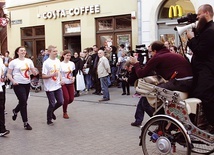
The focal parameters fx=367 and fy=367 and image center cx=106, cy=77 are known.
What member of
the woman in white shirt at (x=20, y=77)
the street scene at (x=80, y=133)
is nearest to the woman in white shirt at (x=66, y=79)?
the street scene at (x=80, y=133)

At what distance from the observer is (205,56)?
4730mm

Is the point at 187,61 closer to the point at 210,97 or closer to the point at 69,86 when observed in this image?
the point at 210,97

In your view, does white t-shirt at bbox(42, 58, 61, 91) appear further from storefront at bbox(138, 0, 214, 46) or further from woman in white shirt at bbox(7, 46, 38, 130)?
storefront at bbox(138, 0, 214, 46)

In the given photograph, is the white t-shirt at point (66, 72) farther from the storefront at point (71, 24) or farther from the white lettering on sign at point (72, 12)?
the white lettering on sign at point (72, 12)

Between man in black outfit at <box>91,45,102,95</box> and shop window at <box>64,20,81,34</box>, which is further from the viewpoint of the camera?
shop window at <box>64,20,81,34</box>

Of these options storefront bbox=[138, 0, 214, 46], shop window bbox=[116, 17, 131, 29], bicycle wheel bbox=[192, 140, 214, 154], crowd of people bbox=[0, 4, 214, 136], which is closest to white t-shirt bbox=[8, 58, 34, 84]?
crowd of people bbox=[0, 4, 214, 136]

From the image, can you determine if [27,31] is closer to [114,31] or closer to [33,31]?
[33,31]

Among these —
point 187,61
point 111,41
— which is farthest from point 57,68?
point 111,41

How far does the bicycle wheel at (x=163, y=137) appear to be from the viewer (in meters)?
4.89

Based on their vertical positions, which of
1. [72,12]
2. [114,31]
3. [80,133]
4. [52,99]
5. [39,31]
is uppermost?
[72,12]

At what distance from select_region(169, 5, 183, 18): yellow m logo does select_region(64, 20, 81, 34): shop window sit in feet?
17.5

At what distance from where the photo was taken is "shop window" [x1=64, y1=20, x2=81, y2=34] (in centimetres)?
1881

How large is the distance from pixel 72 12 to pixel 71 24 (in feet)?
2.16

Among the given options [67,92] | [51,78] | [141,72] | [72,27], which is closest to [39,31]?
[72,27]
